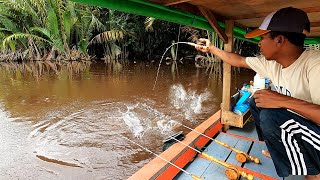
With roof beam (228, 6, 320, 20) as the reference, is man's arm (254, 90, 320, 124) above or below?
below

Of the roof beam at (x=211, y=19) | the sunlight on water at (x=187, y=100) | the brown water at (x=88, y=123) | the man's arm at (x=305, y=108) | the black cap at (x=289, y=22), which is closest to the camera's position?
the man's arm at (x=305, y=108)

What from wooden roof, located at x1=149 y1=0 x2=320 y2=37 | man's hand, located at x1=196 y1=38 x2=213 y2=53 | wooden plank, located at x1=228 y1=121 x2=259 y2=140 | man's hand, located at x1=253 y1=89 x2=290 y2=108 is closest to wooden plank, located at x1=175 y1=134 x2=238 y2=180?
wooden plank, located at x1=228 y1=121 x2=259 y2=140

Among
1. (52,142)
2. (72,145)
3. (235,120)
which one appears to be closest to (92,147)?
(72,145)

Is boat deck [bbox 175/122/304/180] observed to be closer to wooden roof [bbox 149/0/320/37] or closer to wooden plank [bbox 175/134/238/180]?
wooden plank [bbox 175/134/238/180]

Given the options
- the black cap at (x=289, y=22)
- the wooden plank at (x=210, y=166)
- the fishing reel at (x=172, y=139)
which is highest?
the black cap at (x=289, y=22)

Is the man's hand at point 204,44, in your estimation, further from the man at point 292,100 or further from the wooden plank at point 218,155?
the wooden plank at point 218,155

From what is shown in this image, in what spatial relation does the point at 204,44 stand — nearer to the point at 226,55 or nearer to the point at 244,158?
the point at 226,55

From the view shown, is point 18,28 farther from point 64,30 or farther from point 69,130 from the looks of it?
point 69,130

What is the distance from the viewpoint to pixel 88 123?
16.2 ft

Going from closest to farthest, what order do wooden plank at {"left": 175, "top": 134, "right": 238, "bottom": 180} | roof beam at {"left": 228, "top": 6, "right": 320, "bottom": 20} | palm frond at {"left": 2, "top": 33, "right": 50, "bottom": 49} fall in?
wooden plank at {"left": 175, "top": 134, "right": 238, "bottom": 180}
roof beam at {"left": 228, "top": 6, "right": 320, "bottom": 20}
palm frond at {"left": 2, "top": 33, "right": 50, "bottom": 49}

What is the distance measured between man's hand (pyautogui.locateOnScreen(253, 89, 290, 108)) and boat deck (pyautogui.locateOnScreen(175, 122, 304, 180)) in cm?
82

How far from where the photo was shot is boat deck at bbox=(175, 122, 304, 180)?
7.18 ft

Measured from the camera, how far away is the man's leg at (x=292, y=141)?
1439 millimetres

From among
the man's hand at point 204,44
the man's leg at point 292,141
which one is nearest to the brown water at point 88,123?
the man's hand at point 204,44
